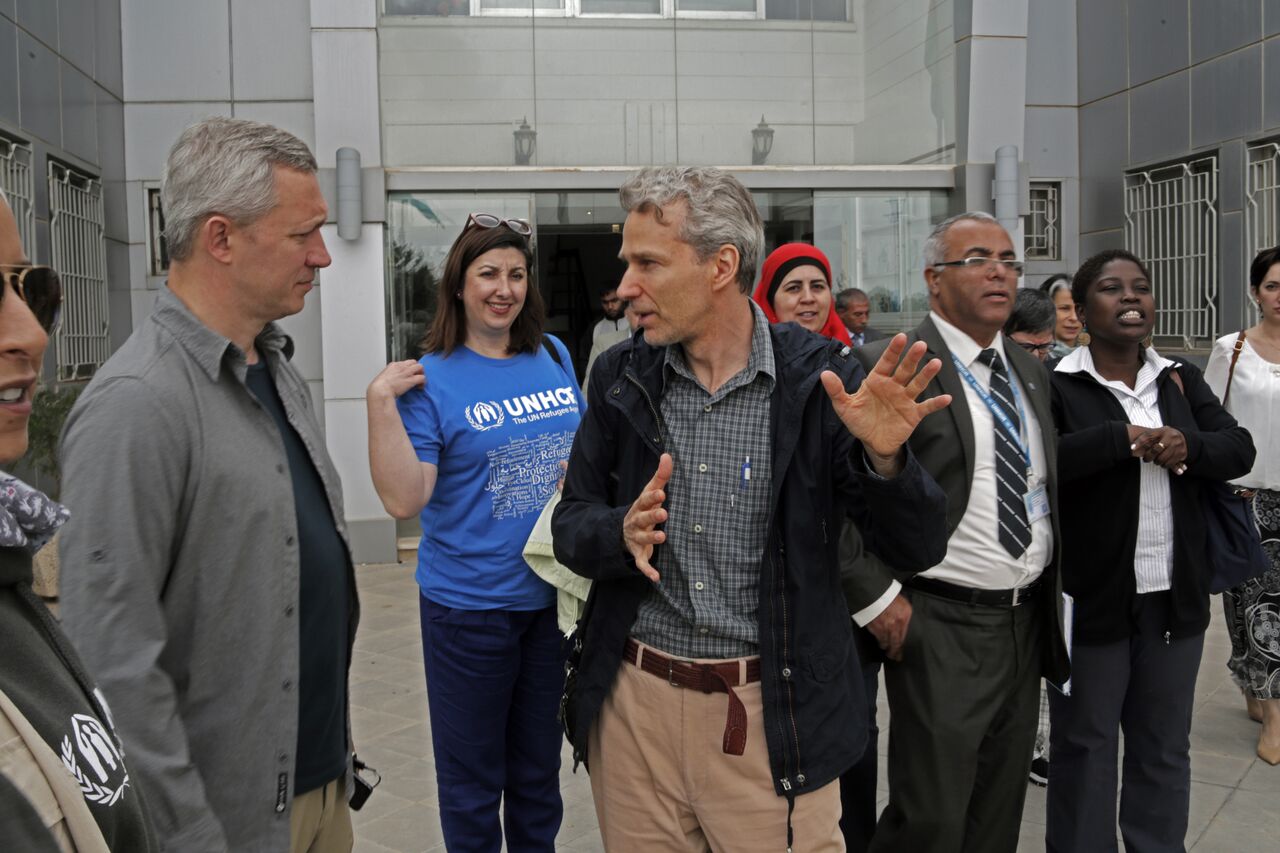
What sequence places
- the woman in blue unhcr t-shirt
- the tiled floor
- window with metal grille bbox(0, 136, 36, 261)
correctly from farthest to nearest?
window with metal grille bbox(0, 136, 36, 261) → the tiled floor → the woman in blue unhcr t-shirt

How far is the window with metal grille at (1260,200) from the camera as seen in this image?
919cm

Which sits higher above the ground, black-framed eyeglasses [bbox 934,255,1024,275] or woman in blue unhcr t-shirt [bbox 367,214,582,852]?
black-framed eyeglasses [bbox 934,255,1024,275]

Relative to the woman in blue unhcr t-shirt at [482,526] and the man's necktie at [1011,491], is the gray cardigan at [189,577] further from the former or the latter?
the man's necktie at [1011,491]

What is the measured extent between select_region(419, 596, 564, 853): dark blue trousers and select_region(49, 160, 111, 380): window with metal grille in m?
6.63

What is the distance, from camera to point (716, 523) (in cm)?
241

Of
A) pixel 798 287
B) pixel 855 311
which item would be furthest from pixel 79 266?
pixel 798 287

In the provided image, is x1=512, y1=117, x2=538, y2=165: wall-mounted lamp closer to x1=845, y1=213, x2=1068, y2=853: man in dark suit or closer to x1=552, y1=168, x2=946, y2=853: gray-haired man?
x1=845, y1=213, x2=1068, y2=853: man in dark suit

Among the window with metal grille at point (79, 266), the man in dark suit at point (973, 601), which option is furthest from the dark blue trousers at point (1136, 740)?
the window with metal grille at point (79, 266)

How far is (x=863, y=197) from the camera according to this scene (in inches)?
396

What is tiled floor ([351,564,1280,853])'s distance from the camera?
165 inches

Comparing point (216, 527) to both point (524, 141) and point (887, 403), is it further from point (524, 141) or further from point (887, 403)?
point (524, 141)

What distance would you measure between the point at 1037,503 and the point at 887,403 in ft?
4.20

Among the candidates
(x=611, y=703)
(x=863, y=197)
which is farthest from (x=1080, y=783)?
(x=863, y=197)

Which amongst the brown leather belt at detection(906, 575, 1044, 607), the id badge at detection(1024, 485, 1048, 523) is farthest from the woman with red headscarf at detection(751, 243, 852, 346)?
the brown leather belt at detection(906, 575, 1044, 607)
